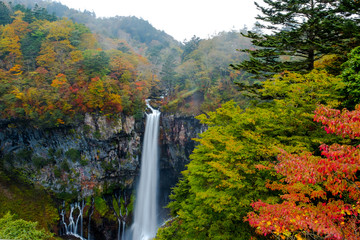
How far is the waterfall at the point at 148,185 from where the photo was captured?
22828mm

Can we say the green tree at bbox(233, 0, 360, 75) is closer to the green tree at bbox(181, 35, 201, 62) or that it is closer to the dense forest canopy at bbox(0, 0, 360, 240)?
the dense forest canopy at bbox(0, 0, 360, 240)

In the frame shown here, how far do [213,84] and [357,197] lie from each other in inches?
1021

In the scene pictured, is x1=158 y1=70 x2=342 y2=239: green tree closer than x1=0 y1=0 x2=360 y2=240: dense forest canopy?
No

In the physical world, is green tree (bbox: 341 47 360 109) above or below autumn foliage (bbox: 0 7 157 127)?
below

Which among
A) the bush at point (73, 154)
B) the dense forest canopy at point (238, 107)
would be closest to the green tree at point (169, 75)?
the dense forest canopy at point (238, 107)

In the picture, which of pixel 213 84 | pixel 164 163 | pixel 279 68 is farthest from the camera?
pixel 213 84

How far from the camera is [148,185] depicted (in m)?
24.6

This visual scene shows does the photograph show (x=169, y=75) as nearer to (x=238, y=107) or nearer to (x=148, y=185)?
(x=148, y=185)

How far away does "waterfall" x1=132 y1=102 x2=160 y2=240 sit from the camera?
22.8m

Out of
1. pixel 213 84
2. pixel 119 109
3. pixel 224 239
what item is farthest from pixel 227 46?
pixel 224 239

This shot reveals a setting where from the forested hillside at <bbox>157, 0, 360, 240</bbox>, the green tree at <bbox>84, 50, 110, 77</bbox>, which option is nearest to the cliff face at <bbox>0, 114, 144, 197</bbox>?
the green tree at <bbox>84, 50, 110, 77</bbox>

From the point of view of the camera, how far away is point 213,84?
28.6 meters

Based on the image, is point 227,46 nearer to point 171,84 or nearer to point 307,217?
point 171,84

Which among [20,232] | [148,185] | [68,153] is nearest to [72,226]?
[68,153]
